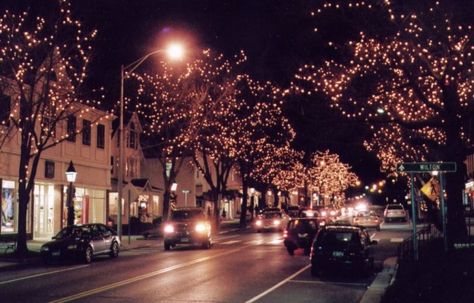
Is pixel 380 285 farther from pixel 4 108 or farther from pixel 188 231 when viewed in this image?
pixel 4 108

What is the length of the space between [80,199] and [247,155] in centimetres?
1770

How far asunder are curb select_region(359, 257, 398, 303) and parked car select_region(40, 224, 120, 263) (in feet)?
35.7

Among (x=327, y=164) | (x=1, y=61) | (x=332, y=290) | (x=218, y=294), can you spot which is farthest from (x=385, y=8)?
(x=327, y=164)

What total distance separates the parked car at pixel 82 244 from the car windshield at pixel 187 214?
14.3ft

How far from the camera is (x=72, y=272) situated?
768 inches

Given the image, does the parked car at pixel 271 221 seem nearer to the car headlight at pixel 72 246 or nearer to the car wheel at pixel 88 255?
the car wheel at pixel 88 255

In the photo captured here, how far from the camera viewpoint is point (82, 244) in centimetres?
2333

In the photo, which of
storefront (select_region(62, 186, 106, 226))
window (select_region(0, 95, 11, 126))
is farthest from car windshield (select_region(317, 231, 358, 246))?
storefront (select_region(62, 186, 106, 226))

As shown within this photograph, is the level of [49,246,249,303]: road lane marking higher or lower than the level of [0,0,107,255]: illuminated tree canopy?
lower

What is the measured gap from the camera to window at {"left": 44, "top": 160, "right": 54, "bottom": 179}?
35031mm

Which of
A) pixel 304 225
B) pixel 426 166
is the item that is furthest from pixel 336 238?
pixel 304 225

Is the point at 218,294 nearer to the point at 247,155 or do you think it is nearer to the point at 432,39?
the point at 432,39

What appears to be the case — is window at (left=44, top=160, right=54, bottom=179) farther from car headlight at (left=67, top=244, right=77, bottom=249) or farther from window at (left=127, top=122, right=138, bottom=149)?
window at (left=127, top=122, right=138, bottom=149)

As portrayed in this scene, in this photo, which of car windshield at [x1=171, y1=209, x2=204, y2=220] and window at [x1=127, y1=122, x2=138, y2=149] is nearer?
car windshield at [x1=171, y1=209, x2=204, y2=220]
